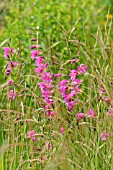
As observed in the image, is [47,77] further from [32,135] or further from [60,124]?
[32,135]

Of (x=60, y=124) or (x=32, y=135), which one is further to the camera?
(x=60, y=124)

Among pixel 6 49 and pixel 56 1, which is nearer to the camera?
pixel 6 49

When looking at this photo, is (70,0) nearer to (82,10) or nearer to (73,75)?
(82,10)

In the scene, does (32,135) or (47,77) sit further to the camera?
(47,77)

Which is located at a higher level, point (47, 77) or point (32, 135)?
point (47, 77)

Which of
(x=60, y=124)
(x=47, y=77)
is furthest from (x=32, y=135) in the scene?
(x=47, y=77)

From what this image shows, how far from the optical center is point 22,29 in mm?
5629

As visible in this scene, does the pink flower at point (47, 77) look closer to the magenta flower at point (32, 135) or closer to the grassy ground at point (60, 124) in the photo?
the grassy ground at point (60, 124)

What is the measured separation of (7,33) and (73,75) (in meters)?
2.25

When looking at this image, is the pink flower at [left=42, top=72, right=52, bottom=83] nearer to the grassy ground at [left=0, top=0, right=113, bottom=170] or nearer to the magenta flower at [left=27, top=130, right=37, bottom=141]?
the grassy ground at [left=0, top=0, right=113, bottom=170]

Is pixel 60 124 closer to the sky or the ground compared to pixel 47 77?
closer to the ground

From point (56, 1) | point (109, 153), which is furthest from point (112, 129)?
point (56, 1)

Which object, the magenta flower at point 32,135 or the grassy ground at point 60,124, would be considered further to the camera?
the magenta flower at point 32,135

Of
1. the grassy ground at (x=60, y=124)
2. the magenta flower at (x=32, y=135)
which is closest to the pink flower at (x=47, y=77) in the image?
the grassy ground at (x=60, y=124)
